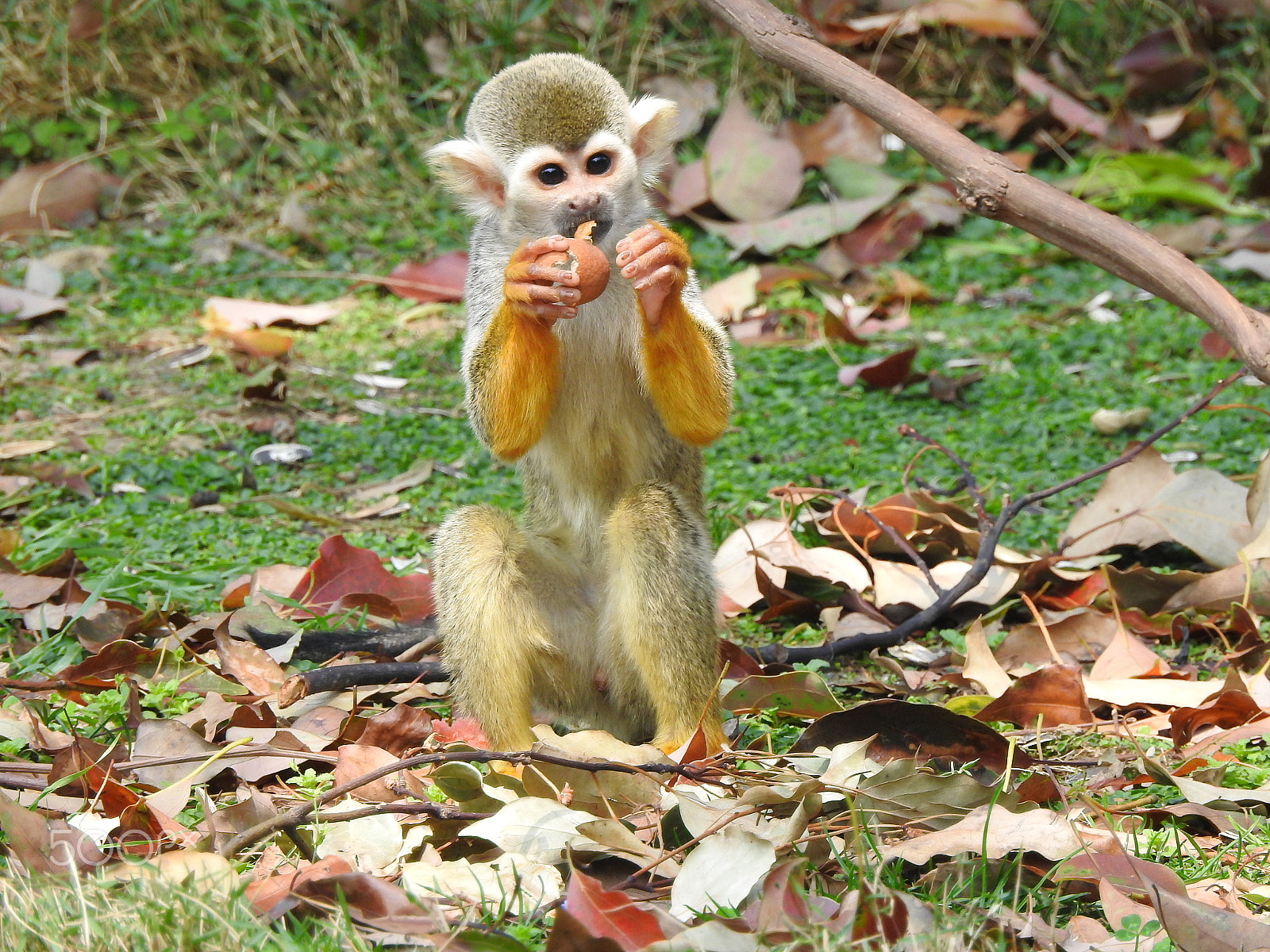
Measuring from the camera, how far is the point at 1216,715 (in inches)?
129

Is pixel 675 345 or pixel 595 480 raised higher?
pixel 675 345

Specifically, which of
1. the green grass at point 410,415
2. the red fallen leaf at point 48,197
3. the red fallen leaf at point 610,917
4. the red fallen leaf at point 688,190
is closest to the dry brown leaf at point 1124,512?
the green grass at point 410,415

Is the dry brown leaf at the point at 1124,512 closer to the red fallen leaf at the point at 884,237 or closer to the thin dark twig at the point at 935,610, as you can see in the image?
the thin dark twig at the point at 935,610

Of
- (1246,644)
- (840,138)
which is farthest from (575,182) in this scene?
(840,138)

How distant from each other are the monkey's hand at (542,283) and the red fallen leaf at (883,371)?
2576mm

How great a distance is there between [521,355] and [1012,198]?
1259 millimetres

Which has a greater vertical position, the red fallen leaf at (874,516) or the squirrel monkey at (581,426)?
the squirrel monkey at (581,426)

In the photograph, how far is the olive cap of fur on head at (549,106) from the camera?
10.9 feet

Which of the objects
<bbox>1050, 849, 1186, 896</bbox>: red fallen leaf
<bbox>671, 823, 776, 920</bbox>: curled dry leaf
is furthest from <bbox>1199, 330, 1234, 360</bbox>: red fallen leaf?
<bbox>671, 823, 776, 920</bbox>: curled dry leaf

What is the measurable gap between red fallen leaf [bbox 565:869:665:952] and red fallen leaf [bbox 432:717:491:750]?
1038 mm

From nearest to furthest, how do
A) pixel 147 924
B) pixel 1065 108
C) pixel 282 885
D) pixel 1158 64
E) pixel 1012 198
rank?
pixel 147 924 < pixel 282 885 < pixel 1012 198 < pixel 1065 108 < pixel 1158 64

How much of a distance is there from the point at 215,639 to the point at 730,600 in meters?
1.62

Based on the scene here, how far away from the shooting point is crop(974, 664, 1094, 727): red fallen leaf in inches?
128

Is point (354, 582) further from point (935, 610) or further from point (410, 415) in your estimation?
point (935, 610)
